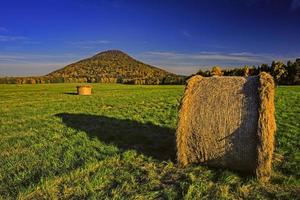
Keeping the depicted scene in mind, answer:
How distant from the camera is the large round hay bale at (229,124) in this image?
6551mm

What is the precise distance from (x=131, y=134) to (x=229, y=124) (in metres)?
4.65

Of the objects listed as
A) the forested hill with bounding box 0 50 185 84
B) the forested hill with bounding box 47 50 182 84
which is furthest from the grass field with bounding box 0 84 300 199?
the forested hill with bounding box 47 50 182 84

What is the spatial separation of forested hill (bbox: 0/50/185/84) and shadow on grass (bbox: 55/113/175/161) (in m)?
60.3

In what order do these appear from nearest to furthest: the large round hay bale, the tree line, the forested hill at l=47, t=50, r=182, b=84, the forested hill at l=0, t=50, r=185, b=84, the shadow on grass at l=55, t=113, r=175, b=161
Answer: the large round hay bale → the shadow on grass at l=55, t=113, r=175, b=161 → the tree line → the forested hill at l=0, t=50, r=185, b=84 → the forested hill at l=47, t=50, r=182, b=84

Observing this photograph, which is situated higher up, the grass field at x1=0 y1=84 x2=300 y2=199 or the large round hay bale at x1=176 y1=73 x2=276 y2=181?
the large round hay bale at x1=176 y1=73 x2=276 y2=181

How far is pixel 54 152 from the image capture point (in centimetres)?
869

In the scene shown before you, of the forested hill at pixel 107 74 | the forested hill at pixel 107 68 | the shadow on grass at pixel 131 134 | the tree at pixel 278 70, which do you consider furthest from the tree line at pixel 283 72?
the forested hill at pixel 107 68

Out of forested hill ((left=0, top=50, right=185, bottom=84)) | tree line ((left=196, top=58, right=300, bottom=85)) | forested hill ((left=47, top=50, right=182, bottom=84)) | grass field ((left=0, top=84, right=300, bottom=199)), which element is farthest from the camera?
forested hill ((left=47, top=50, right=182, bottom=84))

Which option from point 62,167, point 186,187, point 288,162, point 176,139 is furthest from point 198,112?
point 62,167

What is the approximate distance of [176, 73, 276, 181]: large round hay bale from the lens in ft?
21.5

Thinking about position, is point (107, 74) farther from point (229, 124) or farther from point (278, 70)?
point (229, 124)

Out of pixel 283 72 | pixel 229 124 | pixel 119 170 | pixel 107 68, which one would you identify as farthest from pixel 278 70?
pixel 107 68

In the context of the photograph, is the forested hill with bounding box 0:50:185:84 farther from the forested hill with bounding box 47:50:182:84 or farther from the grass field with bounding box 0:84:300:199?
the grass field with bounding box 0:84:300:199

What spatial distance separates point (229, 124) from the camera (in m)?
6.92
